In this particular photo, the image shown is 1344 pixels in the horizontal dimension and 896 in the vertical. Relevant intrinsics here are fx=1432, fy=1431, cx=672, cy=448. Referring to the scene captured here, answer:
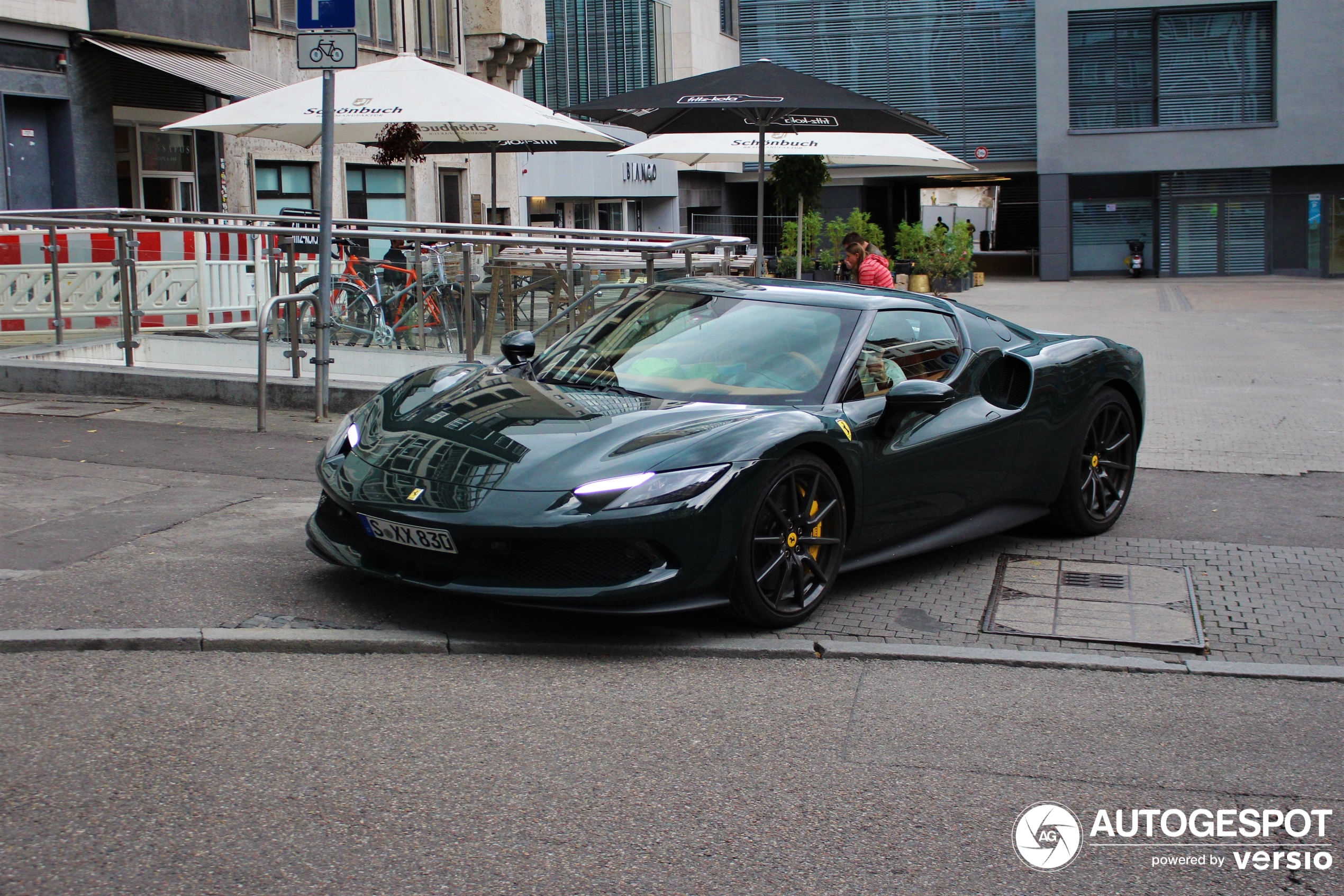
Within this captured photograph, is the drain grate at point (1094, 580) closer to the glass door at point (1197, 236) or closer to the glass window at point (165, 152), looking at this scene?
the glass window at point (165, 152)

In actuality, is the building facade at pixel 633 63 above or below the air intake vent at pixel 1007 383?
above

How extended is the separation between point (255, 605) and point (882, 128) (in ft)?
30.8

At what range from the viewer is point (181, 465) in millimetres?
8414

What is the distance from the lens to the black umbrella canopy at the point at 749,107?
12820 millimetres

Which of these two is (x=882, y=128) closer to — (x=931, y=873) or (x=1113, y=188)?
(x=931, y=873)

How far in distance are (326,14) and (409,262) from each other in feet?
7.49

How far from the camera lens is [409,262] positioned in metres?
11.1

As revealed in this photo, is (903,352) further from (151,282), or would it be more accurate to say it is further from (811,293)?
(151,282)

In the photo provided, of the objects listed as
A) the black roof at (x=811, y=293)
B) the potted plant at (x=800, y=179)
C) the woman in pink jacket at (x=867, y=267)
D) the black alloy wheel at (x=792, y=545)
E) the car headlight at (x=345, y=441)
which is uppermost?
the potted plant at (x=800, y=179)

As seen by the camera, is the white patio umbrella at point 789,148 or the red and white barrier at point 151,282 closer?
the red and white barrier at point 151,282

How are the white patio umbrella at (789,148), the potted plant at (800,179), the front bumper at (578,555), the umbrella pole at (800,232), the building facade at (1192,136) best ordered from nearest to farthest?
the front bumper at (578,555), the white patio umbrella at (789,148), the umbrella pole at (800,232), the potted plant at (800,179), the building facade at (1192,136)

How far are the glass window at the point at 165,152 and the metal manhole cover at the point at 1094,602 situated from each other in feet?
64.4

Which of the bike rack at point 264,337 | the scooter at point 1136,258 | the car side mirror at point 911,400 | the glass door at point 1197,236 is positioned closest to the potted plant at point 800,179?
the bike rack at point 264,337

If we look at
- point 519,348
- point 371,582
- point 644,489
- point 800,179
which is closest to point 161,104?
point 800,179
